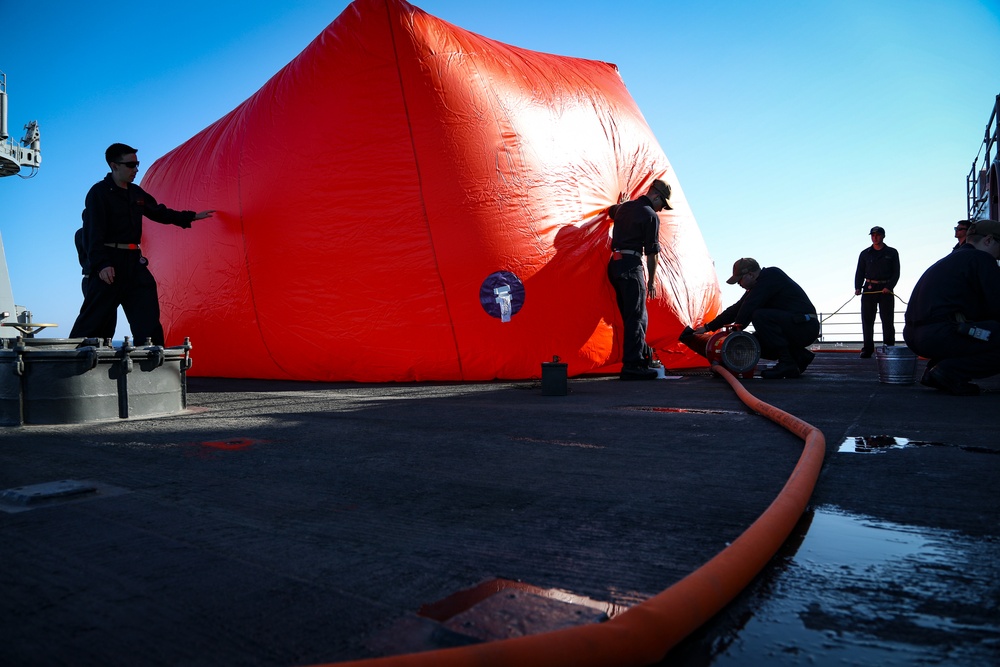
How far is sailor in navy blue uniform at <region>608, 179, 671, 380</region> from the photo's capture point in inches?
198

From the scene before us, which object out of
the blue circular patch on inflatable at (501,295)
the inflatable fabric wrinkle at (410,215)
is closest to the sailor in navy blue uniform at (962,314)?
the inflatable fabric wrinkle at (410,215)

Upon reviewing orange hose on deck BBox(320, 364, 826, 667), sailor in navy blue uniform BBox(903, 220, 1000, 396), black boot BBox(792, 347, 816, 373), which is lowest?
orange hose on deck BBox(320, 364, 826, 667)

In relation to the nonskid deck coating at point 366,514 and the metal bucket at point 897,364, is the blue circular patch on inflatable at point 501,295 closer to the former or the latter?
the nonskid deck coating at point 366,514

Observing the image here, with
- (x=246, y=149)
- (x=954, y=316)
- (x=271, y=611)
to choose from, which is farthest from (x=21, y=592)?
(x=246, y=149)

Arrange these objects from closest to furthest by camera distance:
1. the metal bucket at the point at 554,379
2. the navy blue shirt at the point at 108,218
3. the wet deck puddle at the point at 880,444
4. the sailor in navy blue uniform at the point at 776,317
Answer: the wet deck puddle at the point at 880,444
the navy blue shirt at the point at 108,218
the metal bucket at the point at 554,379
the sailor in navy blue uniform at the point at 776,317

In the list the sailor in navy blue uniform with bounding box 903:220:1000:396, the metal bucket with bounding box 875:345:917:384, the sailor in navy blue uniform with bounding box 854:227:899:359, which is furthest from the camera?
the sailor in navy blue uniform with bounding box 854:227:899:359

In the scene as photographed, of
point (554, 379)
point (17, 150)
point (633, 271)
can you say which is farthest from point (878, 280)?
point (17, 150)

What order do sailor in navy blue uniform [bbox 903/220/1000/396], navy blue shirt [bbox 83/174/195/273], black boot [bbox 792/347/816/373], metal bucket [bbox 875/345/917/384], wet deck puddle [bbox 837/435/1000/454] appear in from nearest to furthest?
wet deck puddle [bbox 837/435/1000/454] → navy blue shirt [bbox 83/174/195/273] → sailor in navy blue uniform [bbox 903/220/1000/396] → metal bucket [bbox 875/345/917/384] → black boot [bbox 792/347/816/373]

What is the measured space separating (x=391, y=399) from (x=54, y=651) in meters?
2.98

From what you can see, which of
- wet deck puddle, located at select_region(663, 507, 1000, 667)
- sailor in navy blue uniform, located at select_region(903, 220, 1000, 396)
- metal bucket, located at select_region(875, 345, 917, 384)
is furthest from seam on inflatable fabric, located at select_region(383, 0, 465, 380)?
wet deck puddle, located at select_region(663, 507, 1000, 667)

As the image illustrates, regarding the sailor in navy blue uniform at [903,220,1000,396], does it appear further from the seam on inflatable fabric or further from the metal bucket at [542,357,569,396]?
the seam on inflatable fabric

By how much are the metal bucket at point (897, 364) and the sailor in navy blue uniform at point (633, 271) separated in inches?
64.5

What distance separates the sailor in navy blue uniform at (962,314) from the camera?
365cm

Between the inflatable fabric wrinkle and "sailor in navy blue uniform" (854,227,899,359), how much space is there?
3425mm
